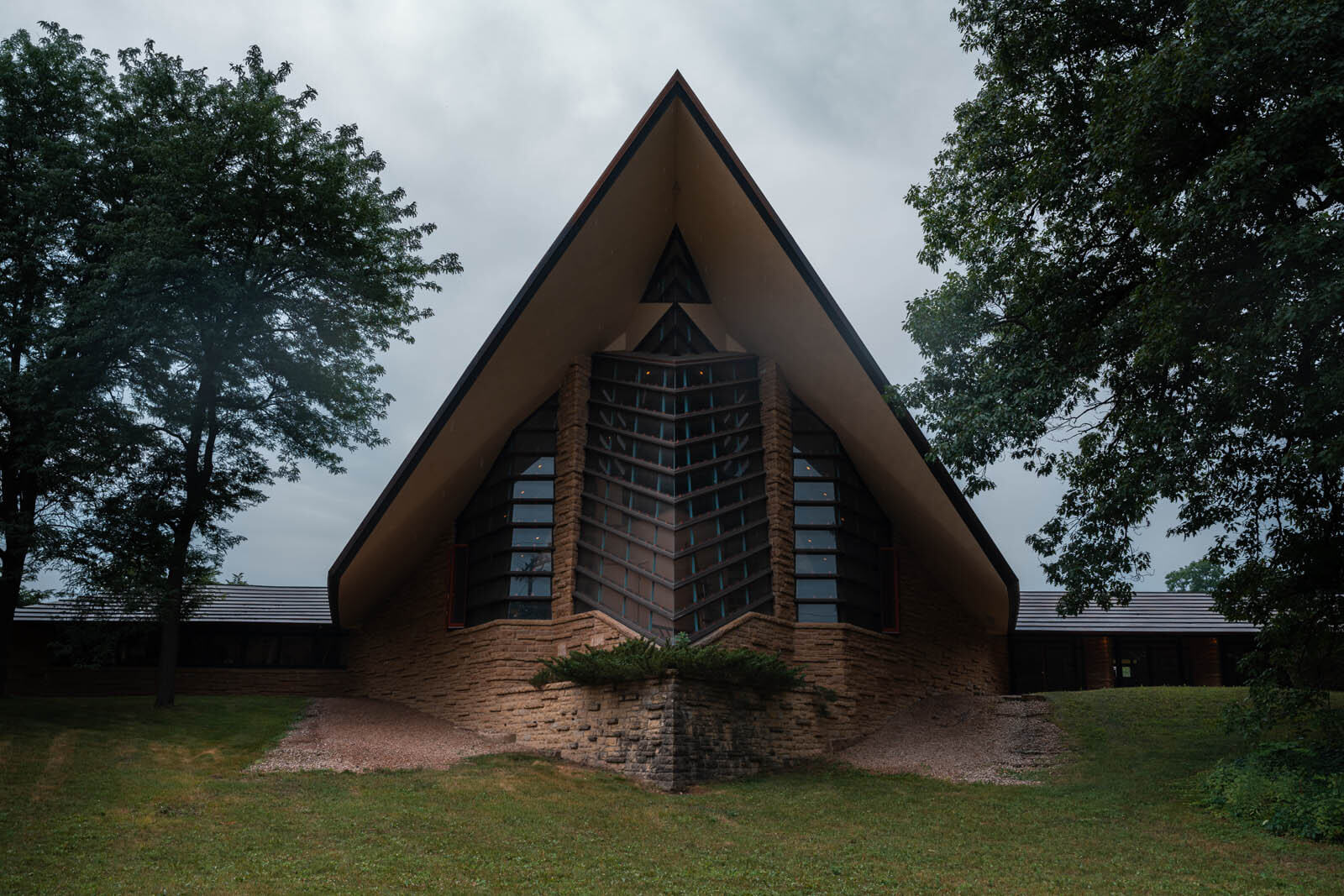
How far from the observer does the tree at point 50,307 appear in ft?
59.2

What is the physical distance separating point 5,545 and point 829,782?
55.6ft

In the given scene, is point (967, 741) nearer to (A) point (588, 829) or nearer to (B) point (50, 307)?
→ (A) point (588, 829)

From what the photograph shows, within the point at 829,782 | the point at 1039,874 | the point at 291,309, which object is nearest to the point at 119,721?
the point at 291,309

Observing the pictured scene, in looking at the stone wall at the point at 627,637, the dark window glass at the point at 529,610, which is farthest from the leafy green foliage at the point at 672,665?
the dark window glass at the point at 529,610

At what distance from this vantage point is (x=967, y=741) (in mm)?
17531

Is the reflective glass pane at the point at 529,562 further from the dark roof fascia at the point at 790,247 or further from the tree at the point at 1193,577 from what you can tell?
the tree at the point at 1193,577

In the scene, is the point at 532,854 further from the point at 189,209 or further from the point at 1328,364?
the point at 189,209

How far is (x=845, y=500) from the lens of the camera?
19562mm

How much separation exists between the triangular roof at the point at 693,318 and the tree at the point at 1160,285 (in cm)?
371

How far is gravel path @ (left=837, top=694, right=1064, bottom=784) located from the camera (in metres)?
15.8

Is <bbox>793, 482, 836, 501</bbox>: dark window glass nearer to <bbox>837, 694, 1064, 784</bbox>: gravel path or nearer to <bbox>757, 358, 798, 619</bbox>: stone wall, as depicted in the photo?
<bbox>757, 358, 798, 619</bbox>: stone wall

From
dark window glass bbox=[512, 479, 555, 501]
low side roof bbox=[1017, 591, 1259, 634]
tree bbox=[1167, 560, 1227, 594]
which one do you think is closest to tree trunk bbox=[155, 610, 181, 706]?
dark window glass bbox=[512, 479, 555, 501]

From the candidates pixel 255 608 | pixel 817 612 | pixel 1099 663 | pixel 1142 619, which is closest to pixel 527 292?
pixel 817 612

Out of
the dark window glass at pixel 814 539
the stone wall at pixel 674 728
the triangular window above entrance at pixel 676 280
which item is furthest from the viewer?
the triangular window above entrance at pixel 676 280
